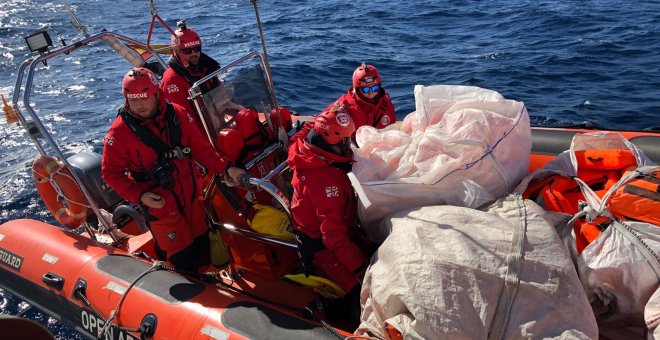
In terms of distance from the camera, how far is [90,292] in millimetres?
3639

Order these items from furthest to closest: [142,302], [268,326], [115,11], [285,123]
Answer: [115,11] < [285,123] < [142,302] < [268,326]

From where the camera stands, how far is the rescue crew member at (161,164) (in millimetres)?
3295

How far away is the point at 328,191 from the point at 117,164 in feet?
4.60

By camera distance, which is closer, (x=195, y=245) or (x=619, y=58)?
(x=195, y=245)

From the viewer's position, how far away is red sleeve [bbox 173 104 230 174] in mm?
3547

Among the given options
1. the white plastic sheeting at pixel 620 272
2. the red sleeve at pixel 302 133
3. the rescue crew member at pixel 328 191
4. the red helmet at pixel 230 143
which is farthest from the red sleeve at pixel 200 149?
the white plastic sheeting at pixel 620 272

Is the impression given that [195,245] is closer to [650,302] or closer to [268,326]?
[268,326]

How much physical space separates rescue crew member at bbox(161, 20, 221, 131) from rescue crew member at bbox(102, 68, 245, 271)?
894mm

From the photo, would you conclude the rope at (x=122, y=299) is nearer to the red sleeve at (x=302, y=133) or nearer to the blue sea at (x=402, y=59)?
the red sleeve at (x=302, y=133)

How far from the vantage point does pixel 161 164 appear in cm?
337

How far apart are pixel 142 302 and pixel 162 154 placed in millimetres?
937

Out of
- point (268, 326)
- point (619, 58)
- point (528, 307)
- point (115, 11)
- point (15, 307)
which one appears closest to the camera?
point (528, 307)

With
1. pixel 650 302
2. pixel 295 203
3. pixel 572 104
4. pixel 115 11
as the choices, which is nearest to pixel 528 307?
pixel 650 302

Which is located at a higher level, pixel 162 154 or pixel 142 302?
pixel 162 154
